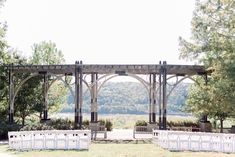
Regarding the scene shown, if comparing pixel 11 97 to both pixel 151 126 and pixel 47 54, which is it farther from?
pixel 47 54

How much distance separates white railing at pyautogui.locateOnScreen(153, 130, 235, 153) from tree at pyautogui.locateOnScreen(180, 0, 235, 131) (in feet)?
11.6

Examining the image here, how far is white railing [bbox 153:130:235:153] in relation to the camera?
18.2m

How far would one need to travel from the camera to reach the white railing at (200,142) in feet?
59.6

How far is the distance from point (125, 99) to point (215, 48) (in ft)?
244

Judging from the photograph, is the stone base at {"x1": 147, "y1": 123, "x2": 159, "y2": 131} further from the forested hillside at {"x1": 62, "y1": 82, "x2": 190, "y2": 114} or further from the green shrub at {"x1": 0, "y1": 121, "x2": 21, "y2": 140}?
the forested hillside at {"x1": 62, "y1": 82, "x2": 190, "y2": 114}

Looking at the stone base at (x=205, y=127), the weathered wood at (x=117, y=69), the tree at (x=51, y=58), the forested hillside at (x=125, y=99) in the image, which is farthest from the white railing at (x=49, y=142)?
the forested hillside at (x=125, y=99)

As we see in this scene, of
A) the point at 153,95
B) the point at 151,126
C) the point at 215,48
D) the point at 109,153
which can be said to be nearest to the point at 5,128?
the point at 151,126

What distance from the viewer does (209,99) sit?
23.0 metres

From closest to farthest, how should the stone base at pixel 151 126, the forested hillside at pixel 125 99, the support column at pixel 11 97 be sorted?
the support column at pixel 11 97 < the stone base at pixel 151 126 < the forested hillside at pixel 125 99

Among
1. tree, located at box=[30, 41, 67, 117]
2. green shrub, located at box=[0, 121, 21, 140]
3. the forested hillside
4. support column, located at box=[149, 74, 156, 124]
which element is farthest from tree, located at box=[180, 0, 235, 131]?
the forested hillside

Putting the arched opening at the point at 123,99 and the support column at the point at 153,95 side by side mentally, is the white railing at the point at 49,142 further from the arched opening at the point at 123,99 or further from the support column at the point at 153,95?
the arched opening at the point at 123,99

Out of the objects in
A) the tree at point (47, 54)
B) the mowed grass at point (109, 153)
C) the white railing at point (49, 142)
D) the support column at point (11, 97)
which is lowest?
the mowed grass at point (109, 153)

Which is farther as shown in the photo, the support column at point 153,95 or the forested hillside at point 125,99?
the forested hillside at point 125,99

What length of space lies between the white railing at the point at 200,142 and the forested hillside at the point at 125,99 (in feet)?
217
